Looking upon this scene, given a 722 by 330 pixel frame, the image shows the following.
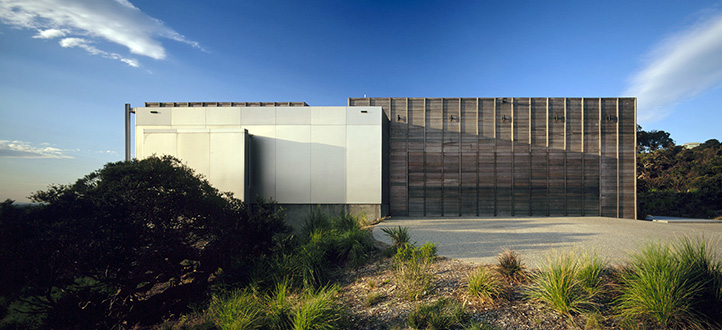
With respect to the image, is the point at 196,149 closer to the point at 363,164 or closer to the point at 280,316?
the point at 363,164

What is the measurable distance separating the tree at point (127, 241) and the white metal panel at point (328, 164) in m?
4.93

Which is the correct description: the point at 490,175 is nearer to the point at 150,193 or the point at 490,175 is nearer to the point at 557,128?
the point at 557,128

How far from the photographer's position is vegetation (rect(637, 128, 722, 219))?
49.7ft

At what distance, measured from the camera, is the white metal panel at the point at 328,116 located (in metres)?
11.7

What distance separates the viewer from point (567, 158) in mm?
13688

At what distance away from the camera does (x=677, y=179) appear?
69.2 ft

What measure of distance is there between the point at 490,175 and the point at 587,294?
10.4 m

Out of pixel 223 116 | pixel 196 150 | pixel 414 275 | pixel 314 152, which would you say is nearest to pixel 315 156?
pixel 314 152

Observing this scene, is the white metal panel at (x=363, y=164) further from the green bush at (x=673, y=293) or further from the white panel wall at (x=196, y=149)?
the green bush at (x=673, y=293)

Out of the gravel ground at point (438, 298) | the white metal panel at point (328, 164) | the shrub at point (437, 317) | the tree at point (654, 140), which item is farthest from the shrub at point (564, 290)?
the tree at point (654, 140)

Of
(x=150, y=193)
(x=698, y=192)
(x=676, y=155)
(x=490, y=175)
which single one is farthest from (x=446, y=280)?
(x=676, y=155)

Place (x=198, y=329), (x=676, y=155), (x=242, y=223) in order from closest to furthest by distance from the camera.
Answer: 1. (x=198, y=329)
2. (x=242, y=223)
3. (x=676, y=155)

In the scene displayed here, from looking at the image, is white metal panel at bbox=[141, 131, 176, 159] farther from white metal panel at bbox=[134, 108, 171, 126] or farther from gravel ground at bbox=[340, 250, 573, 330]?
gravel ground at bbox=[340, 250, 573, 330]

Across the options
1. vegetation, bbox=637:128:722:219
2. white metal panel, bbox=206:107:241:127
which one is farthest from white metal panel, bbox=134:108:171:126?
vegetation, bbox=637:128:722:219
